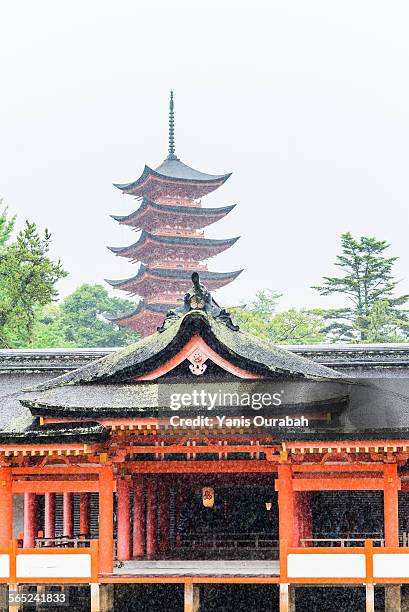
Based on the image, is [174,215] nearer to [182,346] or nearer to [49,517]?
[49,517]

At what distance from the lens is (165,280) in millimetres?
72562

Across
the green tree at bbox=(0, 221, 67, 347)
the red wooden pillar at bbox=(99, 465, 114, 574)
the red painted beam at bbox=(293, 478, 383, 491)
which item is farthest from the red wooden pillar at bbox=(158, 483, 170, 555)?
the green tree at bbox=(0, 221, 67, 347)

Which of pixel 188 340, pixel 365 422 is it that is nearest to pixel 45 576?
pixel 188 340

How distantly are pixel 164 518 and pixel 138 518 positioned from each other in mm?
1404

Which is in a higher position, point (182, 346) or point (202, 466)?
point (182, 346)

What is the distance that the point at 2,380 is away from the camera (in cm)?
3039

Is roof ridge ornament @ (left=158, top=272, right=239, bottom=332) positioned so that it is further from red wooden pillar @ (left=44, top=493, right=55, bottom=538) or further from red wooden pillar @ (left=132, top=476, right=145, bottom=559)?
red wooden pillar @ (left=44, top=493, right=55, bottom=538)

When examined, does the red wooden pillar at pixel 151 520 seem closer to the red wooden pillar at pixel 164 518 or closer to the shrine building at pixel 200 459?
the shrine building at pixel 200 459

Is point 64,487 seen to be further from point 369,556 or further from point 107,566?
point 369,556

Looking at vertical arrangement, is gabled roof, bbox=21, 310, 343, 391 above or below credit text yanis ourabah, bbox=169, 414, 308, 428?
above

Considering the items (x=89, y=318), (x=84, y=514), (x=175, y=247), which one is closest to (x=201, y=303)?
(x=84, y=514)

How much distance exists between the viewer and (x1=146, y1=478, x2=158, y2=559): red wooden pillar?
26797 millimetres

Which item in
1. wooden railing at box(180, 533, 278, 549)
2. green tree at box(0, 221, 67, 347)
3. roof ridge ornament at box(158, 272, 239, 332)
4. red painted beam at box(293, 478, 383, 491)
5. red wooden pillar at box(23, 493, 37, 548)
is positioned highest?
green tree at box(0, 221, 67, 347)

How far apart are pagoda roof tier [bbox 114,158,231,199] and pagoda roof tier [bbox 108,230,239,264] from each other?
3.66 m
